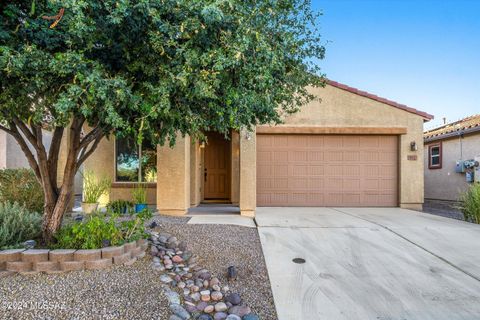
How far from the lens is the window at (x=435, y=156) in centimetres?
1160

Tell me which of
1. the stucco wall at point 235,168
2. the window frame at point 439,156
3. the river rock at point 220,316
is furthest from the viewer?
the window frame at point 439,156

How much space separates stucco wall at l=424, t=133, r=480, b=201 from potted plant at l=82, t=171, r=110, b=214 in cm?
1185

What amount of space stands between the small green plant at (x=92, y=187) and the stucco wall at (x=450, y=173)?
11826 mm

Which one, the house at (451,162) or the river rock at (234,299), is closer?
the river rock at (234,299)

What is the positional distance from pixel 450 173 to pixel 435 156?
4.08 ft

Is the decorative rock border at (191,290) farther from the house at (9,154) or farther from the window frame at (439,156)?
the window frame at (439,156)

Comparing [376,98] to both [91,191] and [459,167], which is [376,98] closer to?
[459,167]

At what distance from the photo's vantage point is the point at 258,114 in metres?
4.20

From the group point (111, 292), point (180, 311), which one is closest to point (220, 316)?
point (180, 311)

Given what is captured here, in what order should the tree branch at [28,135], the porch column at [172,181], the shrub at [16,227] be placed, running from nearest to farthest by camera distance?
1. the shrub at [16,227]
2. the tree branch at [28,135]
3. the porch column at [172,181]

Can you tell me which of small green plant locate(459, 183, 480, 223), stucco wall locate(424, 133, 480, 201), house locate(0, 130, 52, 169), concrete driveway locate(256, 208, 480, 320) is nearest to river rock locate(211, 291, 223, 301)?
concrete driveway locate(256, 208, 480, 320)

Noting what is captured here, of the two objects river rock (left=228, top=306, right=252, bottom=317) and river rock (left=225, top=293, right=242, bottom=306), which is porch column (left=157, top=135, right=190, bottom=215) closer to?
river rock (left=225, top=293, right=242, bottom=306)

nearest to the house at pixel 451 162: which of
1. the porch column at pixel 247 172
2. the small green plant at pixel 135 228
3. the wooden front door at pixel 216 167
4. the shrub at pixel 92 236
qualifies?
the porch column at pixel 247 172

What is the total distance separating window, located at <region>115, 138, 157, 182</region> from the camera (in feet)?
26.7
